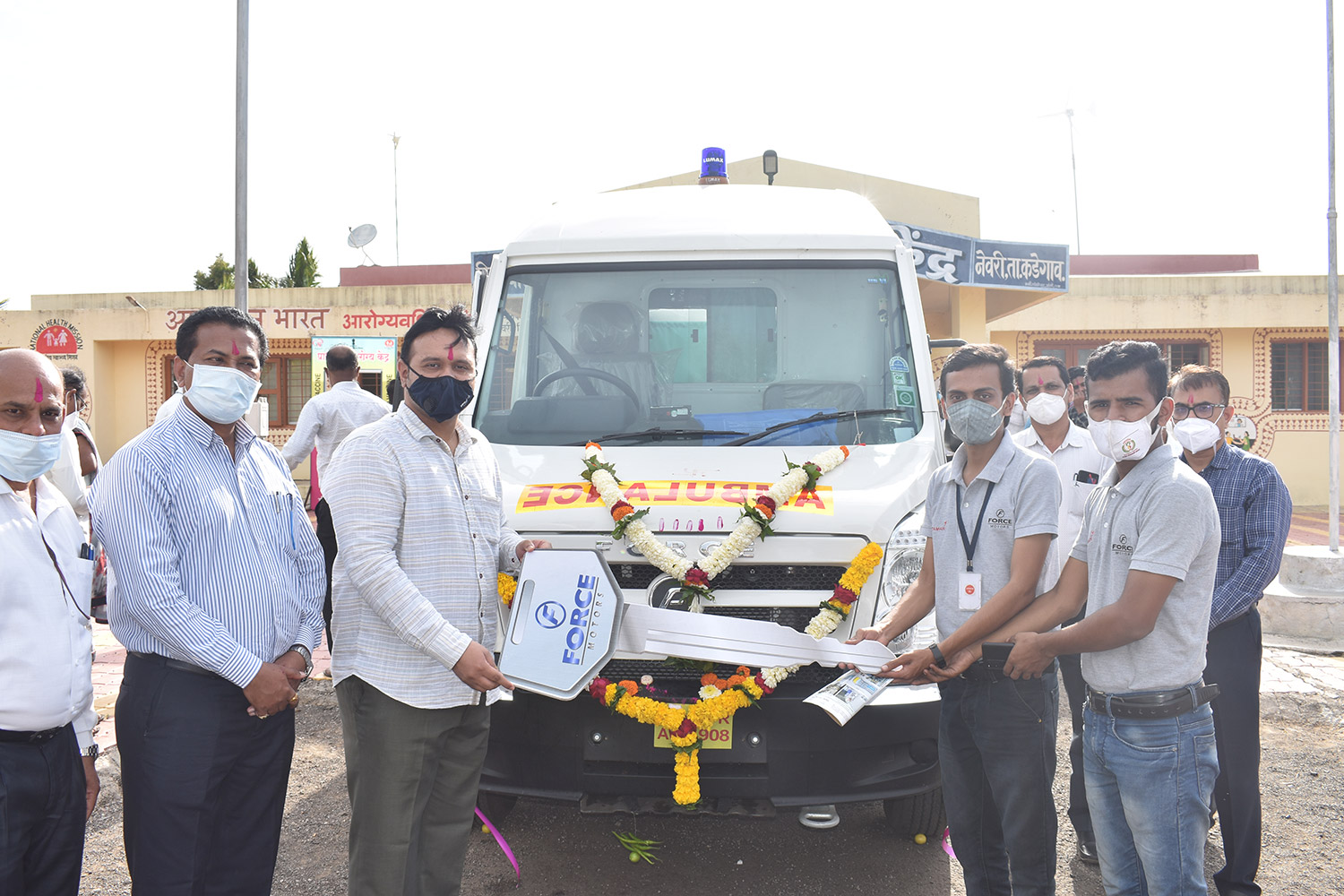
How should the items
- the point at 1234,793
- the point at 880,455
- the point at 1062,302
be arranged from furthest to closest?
the point at 1062,302, the point at 880,455, the point at 1234,793

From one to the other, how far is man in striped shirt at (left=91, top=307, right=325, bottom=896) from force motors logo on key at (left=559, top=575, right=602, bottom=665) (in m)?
0.78

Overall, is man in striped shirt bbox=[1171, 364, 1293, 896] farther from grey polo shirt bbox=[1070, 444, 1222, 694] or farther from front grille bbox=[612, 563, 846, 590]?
front grille bbox=[612, 563, 846, 590]

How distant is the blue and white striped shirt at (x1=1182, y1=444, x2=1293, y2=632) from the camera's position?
11.4ft

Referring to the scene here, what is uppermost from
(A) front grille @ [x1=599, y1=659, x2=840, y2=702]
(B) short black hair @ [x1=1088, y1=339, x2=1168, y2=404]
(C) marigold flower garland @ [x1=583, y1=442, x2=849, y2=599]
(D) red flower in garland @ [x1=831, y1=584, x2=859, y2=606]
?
(B) short black hair @ [x1=1088, y1=339, x2=1168, y2=404]

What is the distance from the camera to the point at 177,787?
252 centimetres

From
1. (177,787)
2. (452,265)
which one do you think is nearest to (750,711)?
(177,787)

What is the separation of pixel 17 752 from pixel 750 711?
209 centimetres

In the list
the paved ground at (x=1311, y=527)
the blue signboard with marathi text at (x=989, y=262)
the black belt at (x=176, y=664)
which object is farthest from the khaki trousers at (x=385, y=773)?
the paved ground at (x=1311, y=527)

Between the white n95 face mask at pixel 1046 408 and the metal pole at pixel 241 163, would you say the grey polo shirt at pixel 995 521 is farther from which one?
the metal pole at pixel 241 163

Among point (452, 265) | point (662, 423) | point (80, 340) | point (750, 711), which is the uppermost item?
point (452, 265)

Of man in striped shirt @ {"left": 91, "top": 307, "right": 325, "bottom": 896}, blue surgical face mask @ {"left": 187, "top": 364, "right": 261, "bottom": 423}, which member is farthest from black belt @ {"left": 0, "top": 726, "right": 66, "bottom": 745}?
blue surgical face mask @ {"left": 187, "top": 364, "right": 261, "bottom": 423}

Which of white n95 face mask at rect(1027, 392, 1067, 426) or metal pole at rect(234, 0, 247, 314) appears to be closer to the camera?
white n95 face mask at rect(1027, 392, 1067, 426)

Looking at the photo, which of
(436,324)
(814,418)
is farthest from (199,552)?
(814,418)

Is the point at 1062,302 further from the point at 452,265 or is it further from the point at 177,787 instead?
the point at 177,787
